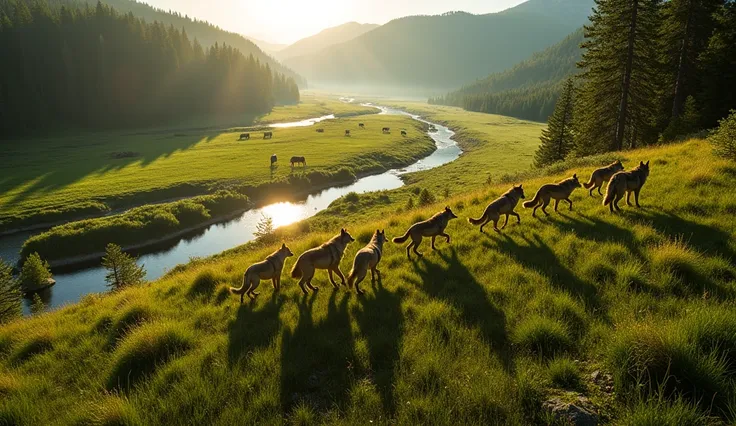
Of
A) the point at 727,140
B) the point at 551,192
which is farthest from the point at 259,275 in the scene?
the point at 727,140

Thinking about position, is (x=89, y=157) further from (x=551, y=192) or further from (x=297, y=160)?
(x=551, y=192)

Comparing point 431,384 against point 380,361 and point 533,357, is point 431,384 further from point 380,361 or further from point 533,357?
point 533,357

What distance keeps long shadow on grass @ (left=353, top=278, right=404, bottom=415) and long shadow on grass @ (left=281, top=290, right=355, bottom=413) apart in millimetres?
419

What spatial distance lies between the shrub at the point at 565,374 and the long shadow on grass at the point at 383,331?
259cm

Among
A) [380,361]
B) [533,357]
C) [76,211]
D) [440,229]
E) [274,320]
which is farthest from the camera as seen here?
[76,211]

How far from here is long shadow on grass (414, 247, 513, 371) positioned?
681cm

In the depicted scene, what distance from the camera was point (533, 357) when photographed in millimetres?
6102

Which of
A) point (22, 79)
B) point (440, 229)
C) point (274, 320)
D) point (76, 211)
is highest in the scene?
point (22, 79)

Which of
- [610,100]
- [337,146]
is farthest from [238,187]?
[610,100]

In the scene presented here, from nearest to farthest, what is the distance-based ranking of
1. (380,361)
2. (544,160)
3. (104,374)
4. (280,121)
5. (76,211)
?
(380,361) → (104,374) → (76,211) → (544,160) → (280,121)

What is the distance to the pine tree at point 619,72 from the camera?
29125mm

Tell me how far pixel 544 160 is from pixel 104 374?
49913mm

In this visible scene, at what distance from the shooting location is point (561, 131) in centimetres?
4481

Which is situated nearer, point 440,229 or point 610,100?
point 440,229
